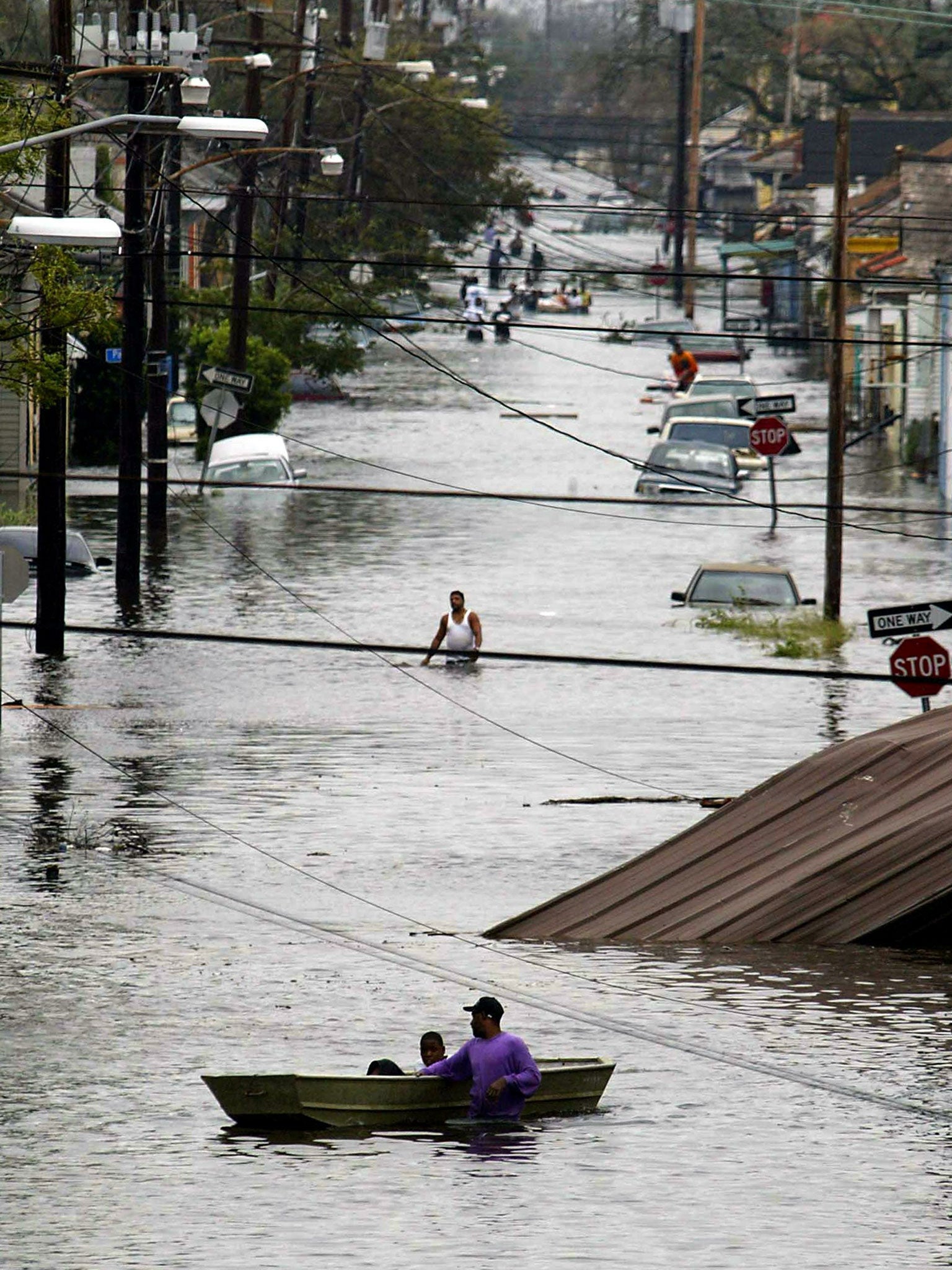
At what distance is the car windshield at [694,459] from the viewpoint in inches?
2159

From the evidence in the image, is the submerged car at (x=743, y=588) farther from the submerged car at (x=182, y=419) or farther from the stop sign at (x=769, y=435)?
the submerged car at (x=182, y=419)

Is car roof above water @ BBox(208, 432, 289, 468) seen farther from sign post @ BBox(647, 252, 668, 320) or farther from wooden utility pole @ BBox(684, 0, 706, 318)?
sign post @ BBox(647, 252, 668, 320)

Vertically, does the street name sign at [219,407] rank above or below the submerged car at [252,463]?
above

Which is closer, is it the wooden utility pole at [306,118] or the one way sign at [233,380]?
the one way sign at [233,380]

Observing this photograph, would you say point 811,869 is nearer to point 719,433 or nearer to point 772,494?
point 772,494

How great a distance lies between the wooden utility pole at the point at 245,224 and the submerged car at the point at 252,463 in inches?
66.7

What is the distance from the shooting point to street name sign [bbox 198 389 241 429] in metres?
51.7

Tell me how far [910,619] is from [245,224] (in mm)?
27713

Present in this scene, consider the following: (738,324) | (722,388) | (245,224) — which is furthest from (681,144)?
(245,224)

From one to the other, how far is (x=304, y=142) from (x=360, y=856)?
46.9 meters

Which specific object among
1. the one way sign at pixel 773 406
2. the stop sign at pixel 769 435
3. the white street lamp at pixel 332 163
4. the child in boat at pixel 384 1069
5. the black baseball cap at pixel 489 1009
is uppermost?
the white street lamp at pixel 332 163

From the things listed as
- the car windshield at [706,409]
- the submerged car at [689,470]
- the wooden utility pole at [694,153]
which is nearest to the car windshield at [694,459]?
the submerged car at [689,470]

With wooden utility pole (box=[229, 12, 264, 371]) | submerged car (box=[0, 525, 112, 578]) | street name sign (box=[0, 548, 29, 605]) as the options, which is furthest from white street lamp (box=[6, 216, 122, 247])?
wooden utility pole (box=[229, 12, 264, 371])

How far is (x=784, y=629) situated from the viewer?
38.9 m
